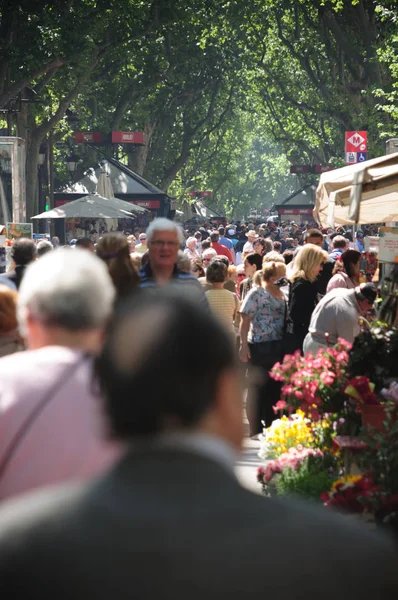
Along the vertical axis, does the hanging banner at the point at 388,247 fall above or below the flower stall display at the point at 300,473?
above

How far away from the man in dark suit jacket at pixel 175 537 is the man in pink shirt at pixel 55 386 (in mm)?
1073

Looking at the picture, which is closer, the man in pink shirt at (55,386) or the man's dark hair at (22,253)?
the man in pink shirt at (55,386)

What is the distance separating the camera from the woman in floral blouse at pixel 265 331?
33.0 ft

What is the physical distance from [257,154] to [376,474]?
461ft

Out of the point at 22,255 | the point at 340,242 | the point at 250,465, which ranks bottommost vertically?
the point at 250,465

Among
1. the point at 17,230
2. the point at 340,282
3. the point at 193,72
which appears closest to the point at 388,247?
the point at 340,282

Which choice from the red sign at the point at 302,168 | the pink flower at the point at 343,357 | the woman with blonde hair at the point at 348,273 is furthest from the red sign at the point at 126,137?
the pink flower at the point at 343,357

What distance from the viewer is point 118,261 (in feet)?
20.7

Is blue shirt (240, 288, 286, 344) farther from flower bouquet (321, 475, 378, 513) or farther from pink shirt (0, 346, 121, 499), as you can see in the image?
pink shirt (0, 346, 121, 499)

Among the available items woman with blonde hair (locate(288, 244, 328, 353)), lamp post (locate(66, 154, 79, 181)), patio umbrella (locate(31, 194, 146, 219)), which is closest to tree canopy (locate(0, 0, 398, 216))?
lamp post (locate(66, 154, 79, 181))

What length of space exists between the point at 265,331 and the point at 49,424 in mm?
7296

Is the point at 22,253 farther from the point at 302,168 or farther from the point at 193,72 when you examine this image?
the point at 302,168

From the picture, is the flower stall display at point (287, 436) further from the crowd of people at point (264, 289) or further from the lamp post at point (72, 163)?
the lamp post at point (72, 163)

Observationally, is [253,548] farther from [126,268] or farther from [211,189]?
[211,189]
